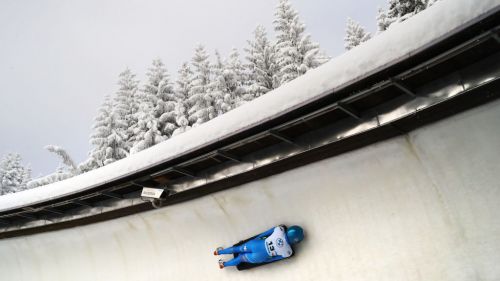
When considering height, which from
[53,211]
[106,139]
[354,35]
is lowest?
[53,211]

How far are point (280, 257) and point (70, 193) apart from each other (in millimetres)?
3903

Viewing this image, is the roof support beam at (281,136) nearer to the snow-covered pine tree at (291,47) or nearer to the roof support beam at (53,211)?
the roof support beam at (53,211)

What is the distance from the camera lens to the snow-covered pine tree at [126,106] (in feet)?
78.7

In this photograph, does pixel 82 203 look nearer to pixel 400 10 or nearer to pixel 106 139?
pixel 106 139

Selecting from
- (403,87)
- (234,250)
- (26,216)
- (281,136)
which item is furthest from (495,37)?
(26,216)

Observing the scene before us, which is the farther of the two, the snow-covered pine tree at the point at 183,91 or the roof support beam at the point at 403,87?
→ the snow-covered pine tree at the point at 183,91

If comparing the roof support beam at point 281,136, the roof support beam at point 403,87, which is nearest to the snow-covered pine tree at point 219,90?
the roof support beam at point 281,136

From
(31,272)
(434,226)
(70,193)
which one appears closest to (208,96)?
(31,272)

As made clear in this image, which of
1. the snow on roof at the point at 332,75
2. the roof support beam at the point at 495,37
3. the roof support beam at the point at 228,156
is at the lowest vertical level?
the roof support beam at the point at 228,156

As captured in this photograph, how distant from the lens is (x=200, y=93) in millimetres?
22969

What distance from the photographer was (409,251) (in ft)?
13.6

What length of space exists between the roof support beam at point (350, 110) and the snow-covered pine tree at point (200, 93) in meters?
16.8

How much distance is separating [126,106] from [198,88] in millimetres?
6065

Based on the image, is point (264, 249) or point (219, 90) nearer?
point (264, 249)
